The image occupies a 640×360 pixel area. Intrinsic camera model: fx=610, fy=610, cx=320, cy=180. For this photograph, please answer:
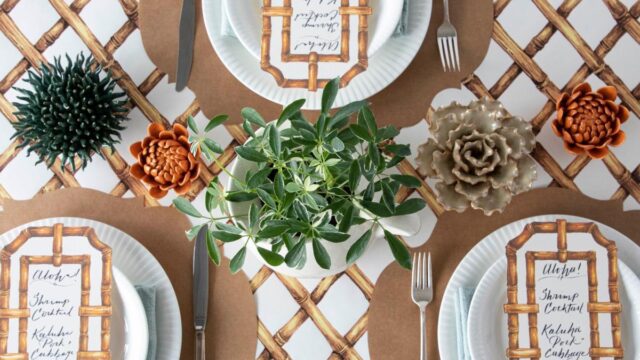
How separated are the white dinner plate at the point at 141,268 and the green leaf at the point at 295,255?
331 millimetres

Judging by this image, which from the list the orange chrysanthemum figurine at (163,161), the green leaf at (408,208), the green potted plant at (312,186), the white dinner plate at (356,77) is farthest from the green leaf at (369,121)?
the orange chrysanthemum figurine at (163,161)

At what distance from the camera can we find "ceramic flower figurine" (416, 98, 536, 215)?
0.86 meters

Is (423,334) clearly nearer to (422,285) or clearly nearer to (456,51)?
(422,285)

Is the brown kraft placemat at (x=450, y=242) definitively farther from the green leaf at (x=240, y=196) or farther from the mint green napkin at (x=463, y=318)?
the green leaf at (x=240, y=196)

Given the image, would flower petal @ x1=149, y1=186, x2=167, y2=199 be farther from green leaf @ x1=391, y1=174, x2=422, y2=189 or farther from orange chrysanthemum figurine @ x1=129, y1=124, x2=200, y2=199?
green leaf @ x1=391, y1=174, x2=422, y2=189

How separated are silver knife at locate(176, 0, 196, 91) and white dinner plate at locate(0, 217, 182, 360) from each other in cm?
26

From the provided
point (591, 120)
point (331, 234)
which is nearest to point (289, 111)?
point (331, 234)

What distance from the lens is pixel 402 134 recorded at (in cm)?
97

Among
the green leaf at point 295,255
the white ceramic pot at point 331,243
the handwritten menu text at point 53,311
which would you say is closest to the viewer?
the green leaf at point 295,255

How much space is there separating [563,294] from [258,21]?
2.05 ft

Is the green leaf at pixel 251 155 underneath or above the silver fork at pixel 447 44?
underneath

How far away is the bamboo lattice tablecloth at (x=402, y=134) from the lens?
0.97 m

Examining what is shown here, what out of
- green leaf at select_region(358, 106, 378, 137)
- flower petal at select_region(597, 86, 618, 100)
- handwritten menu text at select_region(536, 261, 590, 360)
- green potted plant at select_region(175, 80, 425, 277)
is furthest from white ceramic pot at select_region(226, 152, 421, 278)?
flower petal at select_region(597, 86, 618, 100)

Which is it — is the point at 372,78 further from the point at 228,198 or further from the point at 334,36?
the point at 228,198
